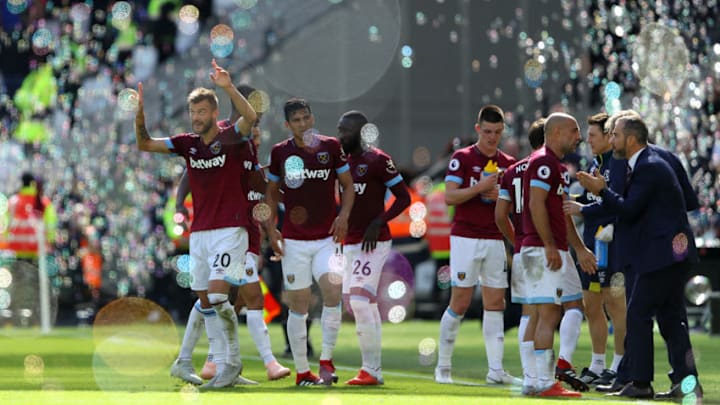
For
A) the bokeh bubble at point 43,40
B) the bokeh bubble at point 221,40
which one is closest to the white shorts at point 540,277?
the bokeh bubble at point 221,40

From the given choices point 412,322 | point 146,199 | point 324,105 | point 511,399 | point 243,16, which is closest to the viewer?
point 511,399

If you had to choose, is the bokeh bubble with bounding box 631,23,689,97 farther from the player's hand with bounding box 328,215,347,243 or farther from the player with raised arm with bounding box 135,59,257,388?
the player with raised arm with bounding box 135,59,257,388

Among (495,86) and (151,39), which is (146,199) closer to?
(151,39)

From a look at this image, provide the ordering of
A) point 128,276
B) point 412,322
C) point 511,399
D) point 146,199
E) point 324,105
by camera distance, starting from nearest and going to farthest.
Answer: point 511,399
point 412,322
point 128,276
point 146,199
point 324,105

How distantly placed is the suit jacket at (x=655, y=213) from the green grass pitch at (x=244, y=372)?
971mm

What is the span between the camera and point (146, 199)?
3250 cm

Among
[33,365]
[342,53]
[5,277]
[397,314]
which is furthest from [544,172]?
[342,53]

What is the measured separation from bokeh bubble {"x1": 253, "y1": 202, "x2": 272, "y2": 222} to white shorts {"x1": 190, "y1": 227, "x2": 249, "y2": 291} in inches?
26.6

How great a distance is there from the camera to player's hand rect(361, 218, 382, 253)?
40.1ft

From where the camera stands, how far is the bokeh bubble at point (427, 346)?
55.8 ft

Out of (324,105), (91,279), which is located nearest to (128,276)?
(91,279)

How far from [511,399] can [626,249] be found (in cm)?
136

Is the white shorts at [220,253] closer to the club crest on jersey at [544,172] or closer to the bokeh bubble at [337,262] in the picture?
the bokeh bubble at [337,262]

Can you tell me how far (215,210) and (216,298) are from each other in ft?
2.04
